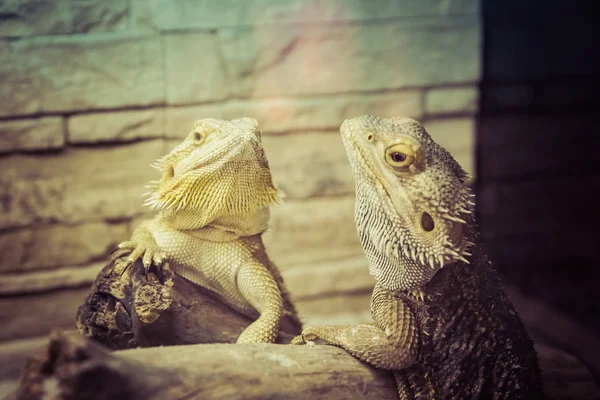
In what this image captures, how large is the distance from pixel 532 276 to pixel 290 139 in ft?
6.44

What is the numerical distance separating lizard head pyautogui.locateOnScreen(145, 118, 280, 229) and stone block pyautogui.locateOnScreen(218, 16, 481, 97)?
121 centimetres

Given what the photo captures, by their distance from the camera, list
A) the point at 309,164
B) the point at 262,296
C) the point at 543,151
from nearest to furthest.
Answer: the point at 262,296 → the point at 309,164 → the point at 543,151

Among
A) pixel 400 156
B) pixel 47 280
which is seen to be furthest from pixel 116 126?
pixel 400 156

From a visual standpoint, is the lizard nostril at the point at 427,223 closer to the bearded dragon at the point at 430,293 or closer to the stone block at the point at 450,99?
the bearded dragon at the point at 430,293

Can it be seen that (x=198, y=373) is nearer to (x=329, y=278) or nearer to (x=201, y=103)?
(x=201, y=103)

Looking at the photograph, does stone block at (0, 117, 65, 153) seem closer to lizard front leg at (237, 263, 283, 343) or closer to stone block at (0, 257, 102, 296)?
stone block at (0, 257, 102, 296)

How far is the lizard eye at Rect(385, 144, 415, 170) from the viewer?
1619 millimetres

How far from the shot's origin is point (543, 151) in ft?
11.7

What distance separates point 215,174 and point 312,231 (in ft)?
5.15

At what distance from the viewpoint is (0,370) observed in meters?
2.73

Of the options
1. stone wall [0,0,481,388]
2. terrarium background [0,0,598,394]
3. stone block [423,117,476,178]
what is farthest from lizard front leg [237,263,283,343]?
stone block [423,117,476,178]

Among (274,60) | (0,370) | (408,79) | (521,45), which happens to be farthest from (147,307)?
(521,45)

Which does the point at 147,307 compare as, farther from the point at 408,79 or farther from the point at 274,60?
the point at 408,79

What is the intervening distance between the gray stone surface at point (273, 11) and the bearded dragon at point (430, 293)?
1.52 m
